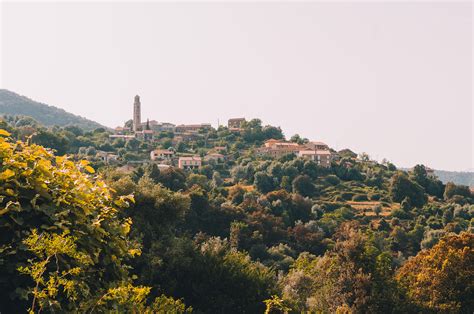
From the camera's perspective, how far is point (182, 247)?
2403 centimetres

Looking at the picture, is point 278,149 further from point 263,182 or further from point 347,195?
point 347,195

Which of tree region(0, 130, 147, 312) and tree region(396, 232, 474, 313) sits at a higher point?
tree region(0, 130, 147, 312)

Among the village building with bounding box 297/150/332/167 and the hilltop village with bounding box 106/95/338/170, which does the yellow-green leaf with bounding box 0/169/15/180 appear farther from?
the village building with bounding box 297/150/332/167

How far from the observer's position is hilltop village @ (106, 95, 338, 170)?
111375mm

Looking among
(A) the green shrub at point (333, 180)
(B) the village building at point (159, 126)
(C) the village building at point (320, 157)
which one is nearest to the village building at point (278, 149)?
(C) the village building at point (320, 157)

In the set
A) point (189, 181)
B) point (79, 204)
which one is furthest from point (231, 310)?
point (189, 181)

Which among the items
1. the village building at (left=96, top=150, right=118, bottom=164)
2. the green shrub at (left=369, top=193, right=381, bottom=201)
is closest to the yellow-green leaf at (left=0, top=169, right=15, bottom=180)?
the green shrub at (left=369, top=193, right=381, bottom=201)

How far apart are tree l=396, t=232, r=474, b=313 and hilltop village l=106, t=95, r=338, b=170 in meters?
69.9

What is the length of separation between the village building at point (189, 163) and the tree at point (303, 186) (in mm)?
21815

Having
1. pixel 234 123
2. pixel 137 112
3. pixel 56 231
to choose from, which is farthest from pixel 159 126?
pixel 56 231

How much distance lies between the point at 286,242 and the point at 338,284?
3138 centimetres

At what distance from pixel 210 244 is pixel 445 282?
13.2 metres

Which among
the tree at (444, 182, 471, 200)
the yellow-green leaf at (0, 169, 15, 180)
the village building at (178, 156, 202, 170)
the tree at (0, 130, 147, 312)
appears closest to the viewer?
the tree at (0, 130, 147, 312)

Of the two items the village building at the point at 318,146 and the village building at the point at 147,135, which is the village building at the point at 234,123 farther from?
the village building at the point at 318,146
